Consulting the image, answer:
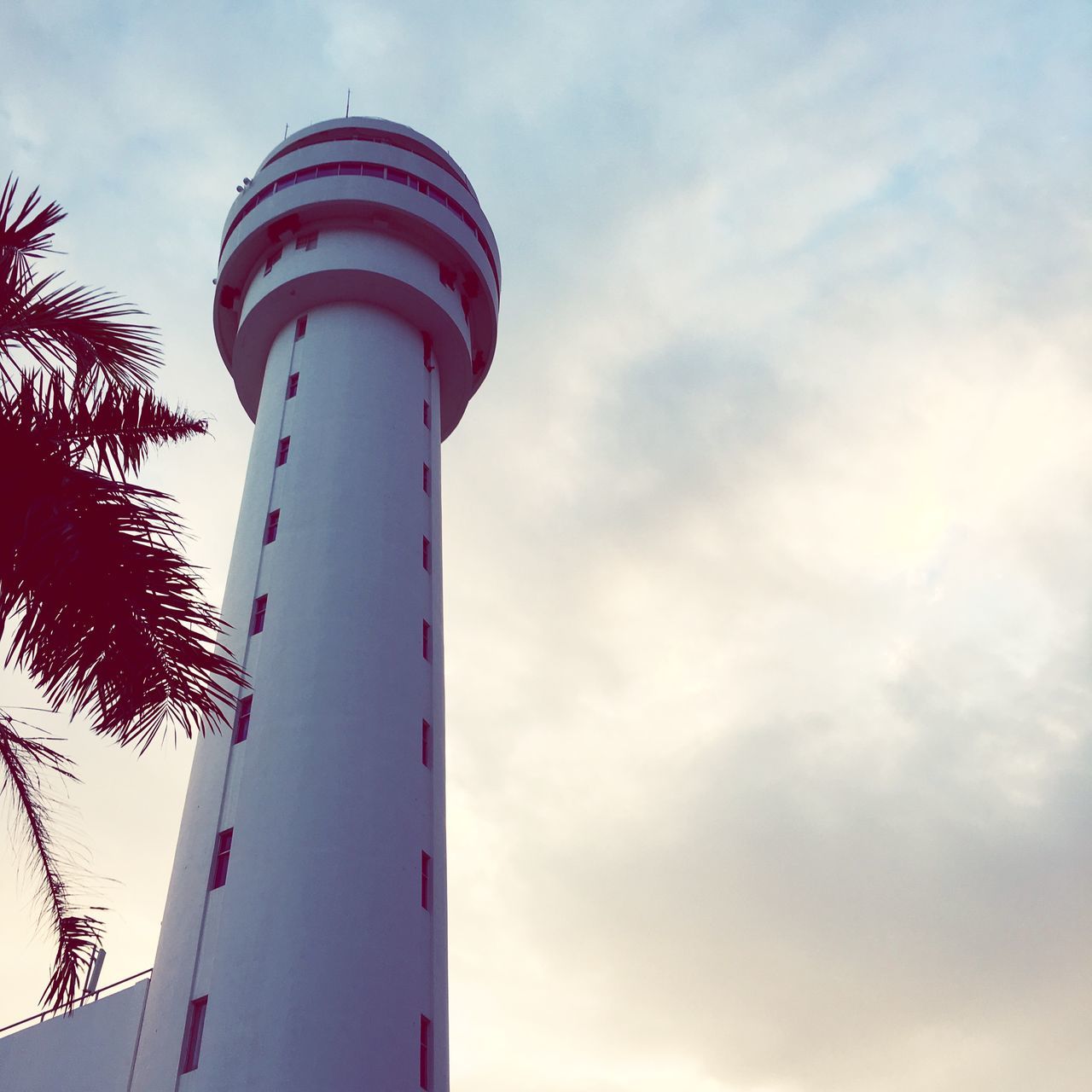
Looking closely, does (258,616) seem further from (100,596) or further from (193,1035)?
(100,596)

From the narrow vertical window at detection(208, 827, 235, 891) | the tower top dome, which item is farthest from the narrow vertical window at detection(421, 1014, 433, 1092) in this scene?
the tower top dome

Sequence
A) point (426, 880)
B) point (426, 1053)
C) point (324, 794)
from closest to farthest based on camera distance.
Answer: point (426, 1053) < point (324, 794) < point (426, 880)

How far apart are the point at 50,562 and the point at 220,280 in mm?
34917

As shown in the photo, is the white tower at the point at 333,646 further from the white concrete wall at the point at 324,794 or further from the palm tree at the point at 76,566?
the palm tree at the point at 76,566

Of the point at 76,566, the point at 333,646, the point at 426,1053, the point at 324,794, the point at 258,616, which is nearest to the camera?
the point at 76,566

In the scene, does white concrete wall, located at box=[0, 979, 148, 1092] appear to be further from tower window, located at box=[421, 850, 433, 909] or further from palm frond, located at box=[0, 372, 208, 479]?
palm frond, located at box=[0, 372, 208, 479]

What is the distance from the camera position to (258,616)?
3080 cm

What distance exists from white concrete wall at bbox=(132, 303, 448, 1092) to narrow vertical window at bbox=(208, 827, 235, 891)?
0.74 ft

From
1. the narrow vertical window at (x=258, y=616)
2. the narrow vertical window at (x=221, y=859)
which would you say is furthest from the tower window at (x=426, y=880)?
the narrow vertical window at (x=258, y=616)

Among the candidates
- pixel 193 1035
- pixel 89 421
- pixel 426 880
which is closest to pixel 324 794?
pixel 426 880

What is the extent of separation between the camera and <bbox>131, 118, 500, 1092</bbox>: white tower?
23.6 metres

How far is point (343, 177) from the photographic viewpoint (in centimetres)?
4047

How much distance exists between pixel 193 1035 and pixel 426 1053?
5.27 meters

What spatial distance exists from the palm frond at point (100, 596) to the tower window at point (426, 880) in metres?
18.1
